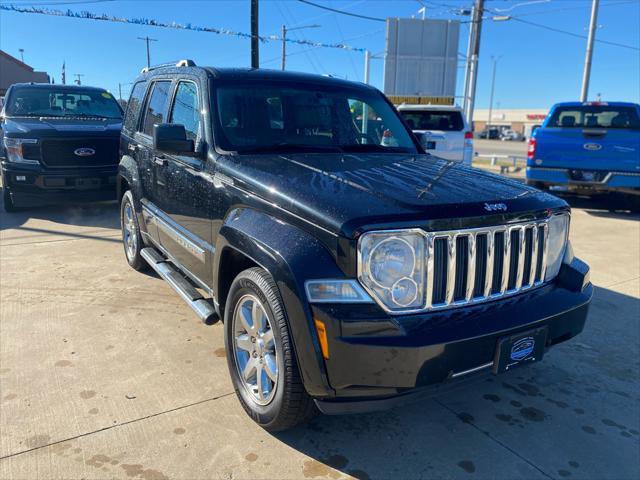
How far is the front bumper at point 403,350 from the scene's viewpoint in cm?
216

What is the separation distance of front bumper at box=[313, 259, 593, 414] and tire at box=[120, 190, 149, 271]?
3.39 metres

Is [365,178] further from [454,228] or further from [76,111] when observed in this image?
[76,111]

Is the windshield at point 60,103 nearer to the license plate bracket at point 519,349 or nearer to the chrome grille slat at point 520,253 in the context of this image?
the chrome grille slat at point 520,253

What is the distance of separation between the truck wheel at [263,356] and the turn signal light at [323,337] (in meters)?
0.24

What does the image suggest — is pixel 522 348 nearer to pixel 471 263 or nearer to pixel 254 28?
pixel 471 263

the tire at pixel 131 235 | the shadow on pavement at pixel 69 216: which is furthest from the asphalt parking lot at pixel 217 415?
the shadow on pavement at pixel 69 216

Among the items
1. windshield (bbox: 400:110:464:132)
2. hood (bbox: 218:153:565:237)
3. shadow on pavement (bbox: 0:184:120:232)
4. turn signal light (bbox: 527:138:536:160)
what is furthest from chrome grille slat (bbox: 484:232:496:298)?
windshield (bbox: 400:110:464:132)

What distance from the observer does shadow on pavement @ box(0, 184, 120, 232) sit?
7668mm

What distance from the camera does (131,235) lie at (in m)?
5.37

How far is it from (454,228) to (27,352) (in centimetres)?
307

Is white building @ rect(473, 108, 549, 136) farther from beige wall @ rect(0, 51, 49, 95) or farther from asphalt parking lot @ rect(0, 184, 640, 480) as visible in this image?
asphalt parking lot @ rect(0, 184, 640, 480)

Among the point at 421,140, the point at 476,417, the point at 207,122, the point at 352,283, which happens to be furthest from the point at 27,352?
the point at 421,140

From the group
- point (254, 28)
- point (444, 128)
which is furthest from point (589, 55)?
point (254, 28)

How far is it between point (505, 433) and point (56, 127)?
7554 millimetres
